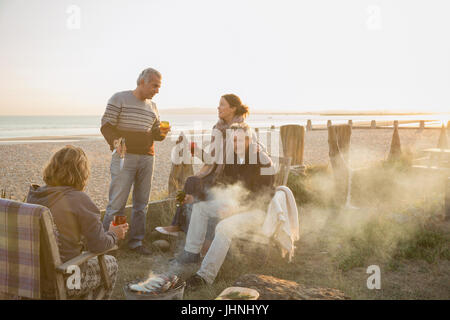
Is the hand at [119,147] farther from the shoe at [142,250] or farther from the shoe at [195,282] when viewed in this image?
the shoe at [195,282]

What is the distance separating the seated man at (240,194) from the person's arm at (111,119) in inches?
51.8

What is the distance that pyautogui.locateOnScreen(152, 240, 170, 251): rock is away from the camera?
4.98 m

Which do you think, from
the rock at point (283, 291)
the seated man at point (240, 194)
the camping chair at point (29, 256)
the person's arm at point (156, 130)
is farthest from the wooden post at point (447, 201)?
the camping chair at point (29, 256)

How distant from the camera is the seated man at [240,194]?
4.20 metres

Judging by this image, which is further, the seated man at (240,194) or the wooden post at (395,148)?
the wooden post at (395,148)

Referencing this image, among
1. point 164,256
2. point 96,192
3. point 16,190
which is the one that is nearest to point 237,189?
point 164,256

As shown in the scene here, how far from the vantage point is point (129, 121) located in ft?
15.4

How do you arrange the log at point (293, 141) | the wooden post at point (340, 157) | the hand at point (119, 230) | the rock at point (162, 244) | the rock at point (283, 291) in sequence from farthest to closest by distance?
the log at point (293, 141), the wooden post at point (340, 157), the rock at point (162, 244), the hand at point (119, 230), the rock at point (283, 291)

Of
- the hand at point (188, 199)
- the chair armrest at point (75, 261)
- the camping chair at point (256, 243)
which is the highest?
the hand at point (188, 199)

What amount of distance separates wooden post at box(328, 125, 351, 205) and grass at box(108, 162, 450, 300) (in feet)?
1.10

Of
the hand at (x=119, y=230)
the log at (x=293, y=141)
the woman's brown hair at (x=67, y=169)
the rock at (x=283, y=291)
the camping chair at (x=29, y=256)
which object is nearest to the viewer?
the camping chair at (x=29, y=256)

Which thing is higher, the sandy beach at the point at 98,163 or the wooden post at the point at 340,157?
the wooden post at the point at 340,157

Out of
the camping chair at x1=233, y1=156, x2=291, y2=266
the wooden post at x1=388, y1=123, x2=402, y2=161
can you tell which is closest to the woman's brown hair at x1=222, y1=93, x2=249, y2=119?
the camping chair at x1=233, y1=156, x2=291, y2=266

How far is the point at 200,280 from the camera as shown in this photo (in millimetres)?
3773
